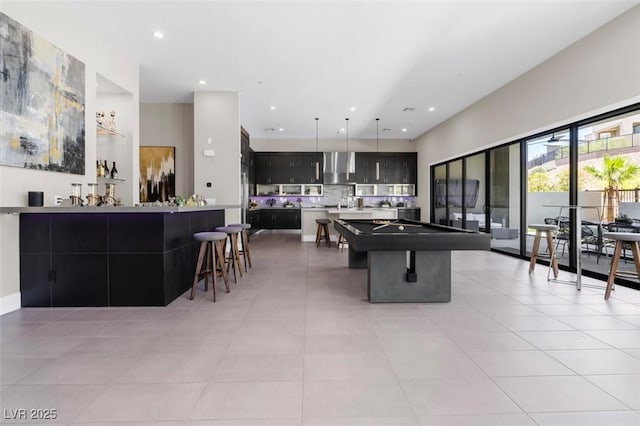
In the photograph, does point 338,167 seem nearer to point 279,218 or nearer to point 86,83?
point 279,218

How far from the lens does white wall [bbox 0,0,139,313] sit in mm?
3156

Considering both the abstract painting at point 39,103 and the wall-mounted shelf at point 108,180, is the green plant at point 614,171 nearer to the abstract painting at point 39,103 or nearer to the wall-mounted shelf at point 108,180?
the abstract painting at point 39,103

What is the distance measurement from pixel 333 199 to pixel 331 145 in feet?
6.56

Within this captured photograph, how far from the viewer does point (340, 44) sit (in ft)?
15.4

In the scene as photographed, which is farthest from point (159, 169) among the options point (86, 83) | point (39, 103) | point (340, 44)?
point (340, 44)

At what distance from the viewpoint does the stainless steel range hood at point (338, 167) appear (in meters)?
11.2

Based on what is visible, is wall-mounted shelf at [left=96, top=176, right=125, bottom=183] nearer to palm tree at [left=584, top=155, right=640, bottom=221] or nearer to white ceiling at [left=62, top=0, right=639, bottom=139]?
white ceiling at [left=62, top=0, right=639, bottom=139]

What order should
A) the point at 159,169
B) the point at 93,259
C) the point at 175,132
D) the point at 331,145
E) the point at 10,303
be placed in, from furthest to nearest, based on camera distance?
the point at 331,145, the point at 175,132, the point at 159,169, the point at 93,259, the point at 10,303

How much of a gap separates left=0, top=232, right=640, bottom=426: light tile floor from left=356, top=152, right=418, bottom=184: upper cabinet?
8.15 metres

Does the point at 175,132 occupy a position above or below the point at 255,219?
above

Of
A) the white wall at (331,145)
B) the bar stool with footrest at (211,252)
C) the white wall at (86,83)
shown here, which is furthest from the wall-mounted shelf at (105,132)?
the white wall at (331,145)

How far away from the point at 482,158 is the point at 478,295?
4799mm

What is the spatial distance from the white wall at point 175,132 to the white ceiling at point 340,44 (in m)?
0.32

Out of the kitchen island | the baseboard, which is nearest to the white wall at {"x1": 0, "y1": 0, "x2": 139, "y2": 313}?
the baseboard
